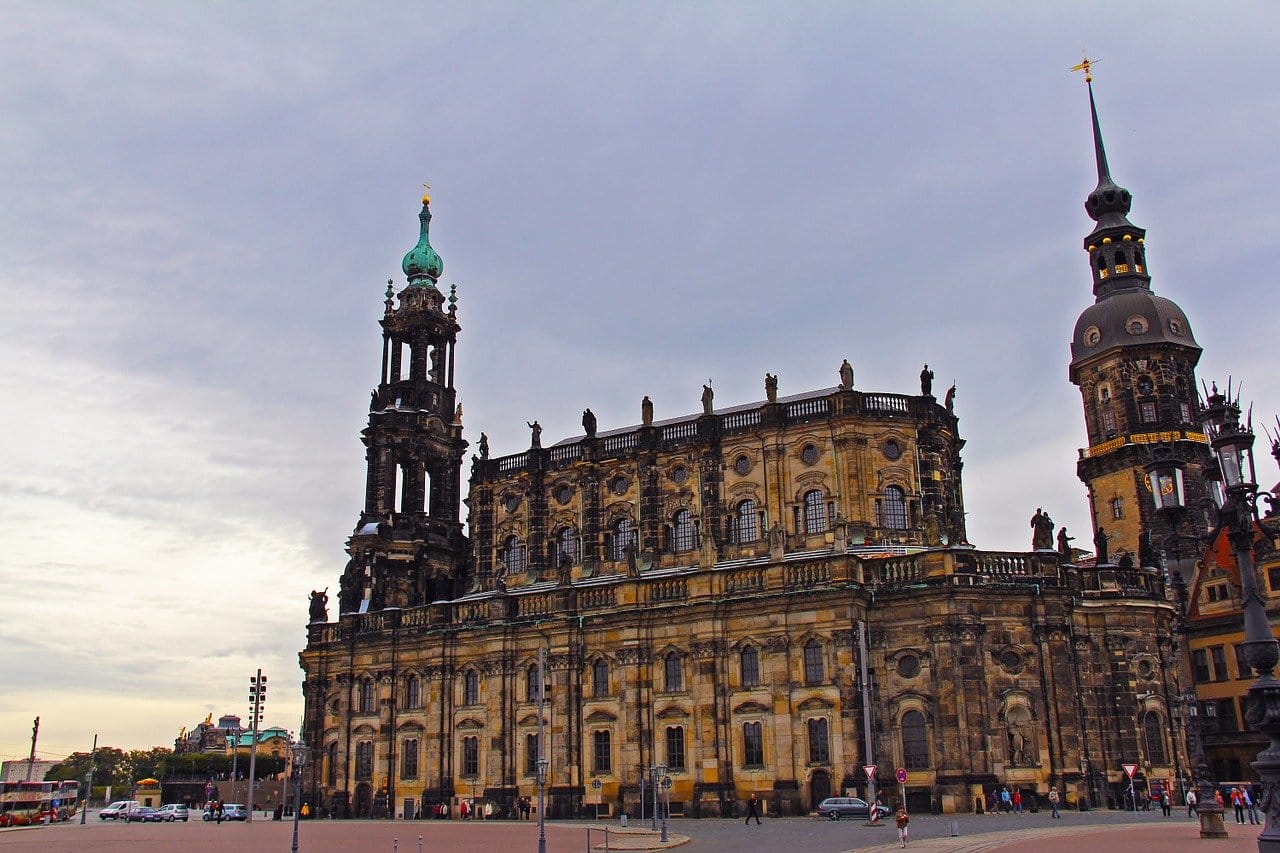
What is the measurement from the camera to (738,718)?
2087 inches

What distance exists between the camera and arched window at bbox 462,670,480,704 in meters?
61.5

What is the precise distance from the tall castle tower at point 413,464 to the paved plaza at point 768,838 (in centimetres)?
2449

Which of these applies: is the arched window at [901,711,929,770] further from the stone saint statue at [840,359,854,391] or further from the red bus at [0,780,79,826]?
the red bus at [0,780,79,826]

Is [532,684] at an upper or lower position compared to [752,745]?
upper

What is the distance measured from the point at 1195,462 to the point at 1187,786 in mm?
32044

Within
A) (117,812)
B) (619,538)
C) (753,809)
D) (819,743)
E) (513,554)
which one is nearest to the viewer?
(753,809)

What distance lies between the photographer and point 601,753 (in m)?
56.5

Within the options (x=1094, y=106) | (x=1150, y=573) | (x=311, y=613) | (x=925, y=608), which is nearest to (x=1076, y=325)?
(x=1094, y=106)

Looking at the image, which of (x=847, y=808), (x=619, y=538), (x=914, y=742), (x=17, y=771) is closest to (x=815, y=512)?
(x=619, y=538)

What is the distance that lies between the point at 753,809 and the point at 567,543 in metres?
24.1

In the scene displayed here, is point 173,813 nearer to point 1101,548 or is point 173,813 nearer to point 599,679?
point 599,679

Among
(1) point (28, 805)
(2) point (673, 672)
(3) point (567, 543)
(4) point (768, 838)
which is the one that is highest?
(3) point (567, 543)

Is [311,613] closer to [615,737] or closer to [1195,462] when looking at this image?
[615,737]

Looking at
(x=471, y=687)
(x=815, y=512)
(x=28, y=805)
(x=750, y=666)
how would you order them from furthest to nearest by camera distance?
(x=28, y=805) < (x=471, y=687) < (x=815, y=512) < (x=750, y=666)
